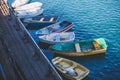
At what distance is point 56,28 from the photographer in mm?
36406

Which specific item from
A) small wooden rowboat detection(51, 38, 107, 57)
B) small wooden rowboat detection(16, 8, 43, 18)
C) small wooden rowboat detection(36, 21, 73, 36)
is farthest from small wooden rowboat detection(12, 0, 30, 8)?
small wooden rowboat detection(51, 38, 107, 57)

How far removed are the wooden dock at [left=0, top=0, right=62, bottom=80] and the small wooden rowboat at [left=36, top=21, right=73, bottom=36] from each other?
6020 mm

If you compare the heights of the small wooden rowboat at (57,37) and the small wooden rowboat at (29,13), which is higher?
the small wooden rowboat at (29,13)

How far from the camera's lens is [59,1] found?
1949 inches

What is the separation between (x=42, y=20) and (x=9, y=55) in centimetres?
1764

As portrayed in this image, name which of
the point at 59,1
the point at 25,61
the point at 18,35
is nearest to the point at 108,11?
the point at 59,1

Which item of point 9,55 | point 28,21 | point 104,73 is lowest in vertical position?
point 104,73

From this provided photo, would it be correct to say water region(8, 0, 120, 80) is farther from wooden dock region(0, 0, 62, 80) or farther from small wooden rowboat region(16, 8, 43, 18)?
wooden dock region(0, 0, 62, 80)

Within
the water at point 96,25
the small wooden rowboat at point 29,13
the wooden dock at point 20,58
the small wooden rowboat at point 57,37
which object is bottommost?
the water at point 96,25

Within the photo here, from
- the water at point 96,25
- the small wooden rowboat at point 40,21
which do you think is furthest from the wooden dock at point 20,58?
the small wooden rowboat at point 40,21

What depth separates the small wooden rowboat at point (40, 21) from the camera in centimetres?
3831

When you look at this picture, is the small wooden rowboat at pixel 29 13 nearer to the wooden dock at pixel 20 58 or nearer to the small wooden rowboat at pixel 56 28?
the small wooden rowboat at pixel 56 28

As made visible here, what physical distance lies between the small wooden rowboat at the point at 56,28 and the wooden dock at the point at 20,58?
6.02 meters

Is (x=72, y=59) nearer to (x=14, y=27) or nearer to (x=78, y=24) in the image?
(x=14, y=27)
